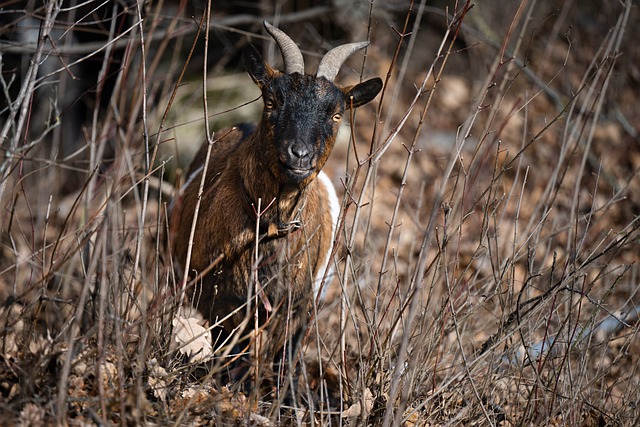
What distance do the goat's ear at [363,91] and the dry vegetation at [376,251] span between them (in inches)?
7.6

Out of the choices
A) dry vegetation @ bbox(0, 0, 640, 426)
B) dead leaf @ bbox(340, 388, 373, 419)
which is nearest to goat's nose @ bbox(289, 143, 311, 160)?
dry vegetation @ bbox(0, 0, 640, 426)

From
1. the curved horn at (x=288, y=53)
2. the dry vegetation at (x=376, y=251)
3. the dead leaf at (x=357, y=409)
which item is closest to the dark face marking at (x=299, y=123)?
the curved horn at (x=288, y=53)

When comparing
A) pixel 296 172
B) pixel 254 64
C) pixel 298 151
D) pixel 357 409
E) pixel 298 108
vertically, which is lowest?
pixel 357 409

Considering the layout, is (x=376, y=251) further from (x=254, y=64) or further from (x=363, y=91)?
(x=254, y=64)

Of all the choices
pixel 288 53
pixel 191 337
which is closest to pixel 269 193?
pixel 288 53

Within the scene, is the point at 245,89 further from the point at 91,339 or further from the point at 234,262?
the point at 91,339

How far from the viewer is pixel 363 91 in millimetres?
3705

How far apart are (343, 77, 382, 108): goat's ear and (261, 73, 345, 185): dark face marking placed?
0.09 m

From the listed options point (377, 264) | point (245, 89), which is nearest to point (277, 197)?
point (377, 264)

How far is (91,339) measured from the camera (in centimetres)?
287

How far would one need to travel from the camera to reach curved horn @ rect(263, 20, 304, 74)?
11.9 ft

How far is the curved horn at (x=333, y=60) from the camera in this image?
11.8 feet

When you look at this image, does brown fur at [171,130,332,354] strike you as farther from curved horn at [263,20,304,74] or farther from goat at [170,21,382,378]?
curved horn at [263,20,304,74]

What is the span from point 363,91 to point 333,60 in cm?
23
